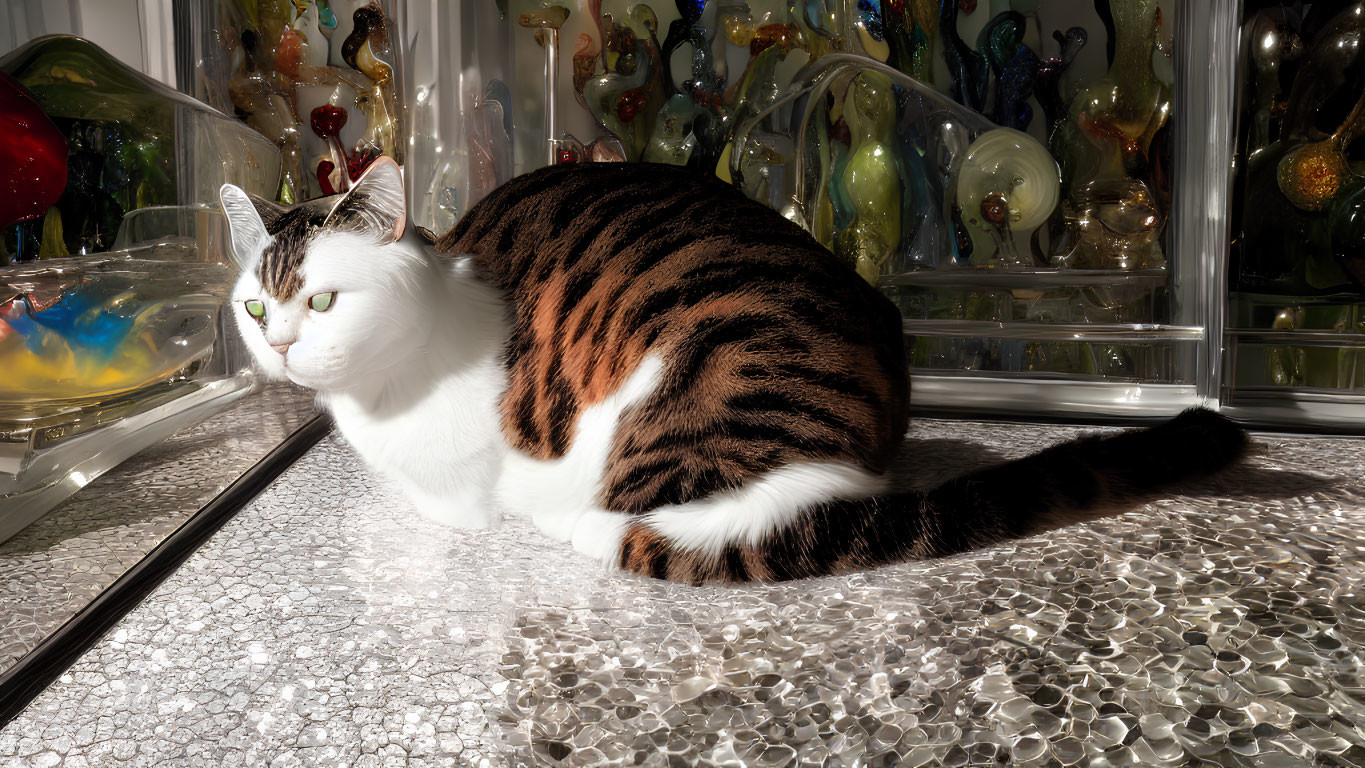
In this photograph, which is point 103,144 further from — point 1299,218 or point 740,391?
point 1299,218

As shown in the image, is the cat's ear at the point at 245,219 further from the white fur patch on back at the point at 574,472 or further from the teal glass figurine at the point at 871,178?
the teal glass figurine at the point at 871,178

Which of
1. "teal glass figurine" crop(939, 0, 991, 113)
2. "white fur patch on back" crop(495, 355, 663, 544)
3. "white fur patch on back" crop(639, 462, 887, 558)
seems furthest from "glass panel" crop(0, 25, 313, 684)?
"teal glass figurine" crop(939, 0, 991, 113)

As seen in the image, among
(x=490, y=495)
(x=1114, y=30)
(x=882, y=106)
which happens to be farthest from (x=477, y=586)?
(x=1114, y=30)

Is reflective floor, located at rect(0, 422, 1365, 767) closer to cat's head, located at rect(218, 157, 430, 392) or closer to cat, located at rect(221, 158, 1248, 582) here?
cat, located at rect(221, 158, 1248, 582)

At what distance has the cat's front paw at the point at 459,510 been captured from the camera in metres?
0.74

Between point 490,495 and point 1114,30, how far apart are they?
0.95m

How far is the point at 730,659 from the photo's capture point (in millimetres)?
540

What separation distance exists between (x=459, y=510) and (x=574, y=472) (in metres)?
0.12

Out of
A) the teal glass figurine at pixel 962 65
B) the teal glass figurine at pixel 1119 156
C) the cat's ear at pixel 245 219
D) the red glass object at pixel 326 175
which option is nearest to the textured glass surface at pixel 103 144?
the cat's ear at pixel 245 219

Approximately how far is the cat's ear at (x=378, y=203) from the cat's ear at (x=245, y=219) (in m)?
0.07

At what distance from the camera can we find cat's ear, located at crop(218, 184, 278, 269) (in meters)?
0.66

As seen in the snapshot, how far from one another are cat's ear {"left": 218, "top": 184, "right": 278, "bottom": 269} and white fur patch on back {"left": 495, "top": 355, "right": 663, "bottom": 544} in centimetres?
26

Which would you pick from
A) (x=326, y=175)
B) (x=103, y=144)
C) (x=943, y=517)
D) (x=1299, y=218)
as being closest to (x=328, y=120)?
(x=326, y=175)

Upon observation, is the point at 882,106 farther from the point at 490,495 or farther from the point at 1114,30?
the point at 490,495
